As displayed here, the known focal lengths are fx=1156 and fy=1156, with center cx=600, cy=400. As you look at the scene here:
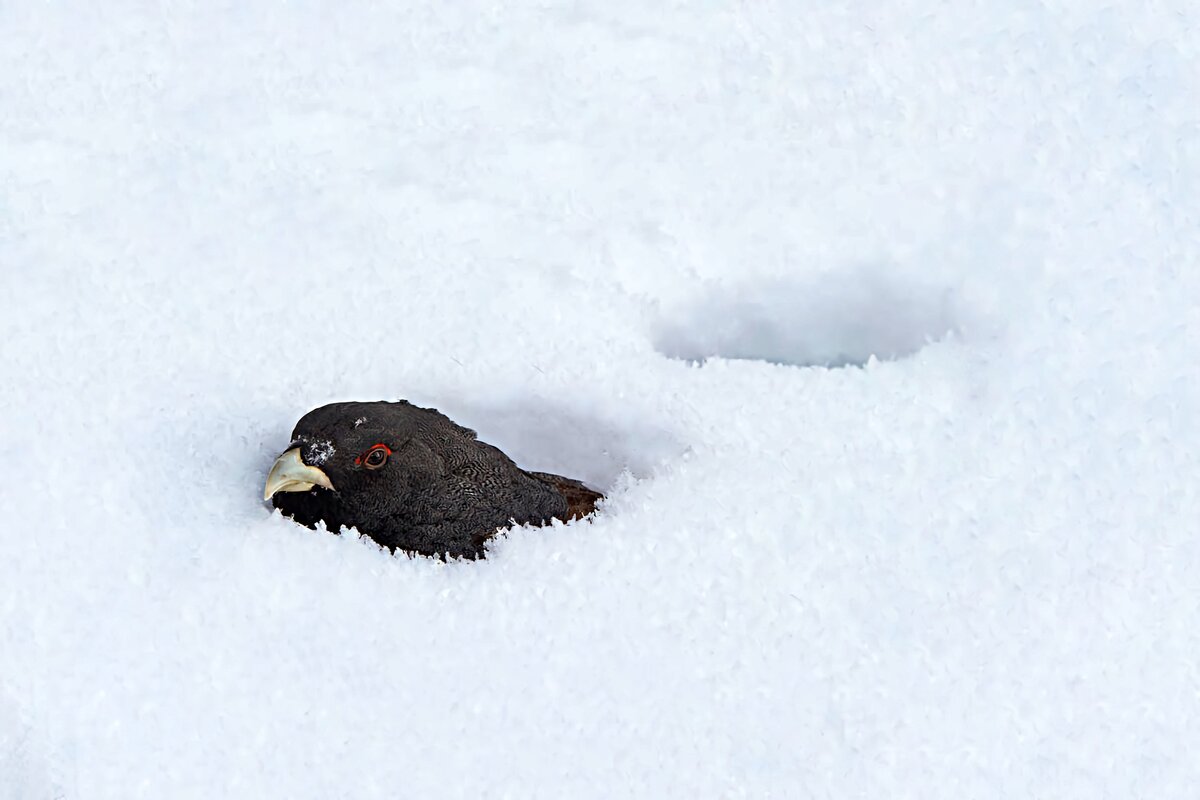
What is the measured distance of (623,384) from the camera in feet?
12.6

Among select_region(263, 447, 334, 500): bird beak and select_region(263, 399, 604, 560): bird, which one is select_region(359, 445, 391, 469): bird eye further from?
select_region(263, 447, 334, 500): bird beak

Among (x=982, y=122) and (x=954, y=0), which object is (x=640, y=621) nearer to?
(x=982, y=122)

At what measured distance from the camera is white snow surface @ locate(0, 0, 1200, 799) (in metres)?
2.73

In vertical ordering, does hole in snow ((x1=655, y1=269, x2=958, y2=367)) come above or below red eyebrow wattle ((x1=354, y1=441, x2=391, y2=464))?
above

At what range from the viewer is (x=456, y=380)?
152 inches

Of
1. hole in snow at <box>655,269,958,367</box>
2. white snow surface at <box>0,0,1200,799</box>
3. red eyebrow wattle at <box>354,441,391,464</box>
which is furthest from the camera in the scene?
hole in snow at <box>655,269,958,367</box>

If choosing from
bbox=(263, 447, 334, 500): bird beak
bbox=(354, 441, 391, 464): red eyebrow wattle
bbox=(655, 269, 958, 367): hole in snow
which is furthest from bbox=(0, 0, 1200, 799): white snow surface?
A: bbox=(354, 441, 391, 464): red eyebrow wattle

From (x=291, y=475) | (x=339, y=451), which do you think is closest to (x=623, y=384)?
(x=339, y=451)

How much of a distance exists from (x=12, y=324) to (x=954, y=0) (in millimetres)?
3928

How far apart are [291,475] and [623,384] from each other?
3.73 ft

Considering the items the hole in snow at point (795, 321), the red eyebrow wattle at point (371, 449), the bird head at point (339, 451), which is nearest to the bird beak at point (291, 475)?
the bird head at point (339, 451)

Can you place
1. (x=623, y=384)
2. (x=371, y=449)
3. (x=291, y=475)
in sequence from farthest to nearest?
1. (x=623, y=384)
2. (x=371, y=449)
3. (x=291, y=475)

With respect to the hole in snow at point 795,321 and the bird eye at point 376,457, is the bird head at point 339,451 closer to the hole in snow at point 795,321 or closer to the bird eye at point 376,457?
the bird eye at point 376,457

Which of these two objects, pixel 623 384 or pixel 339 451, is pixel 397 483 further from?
pixel 623 384
